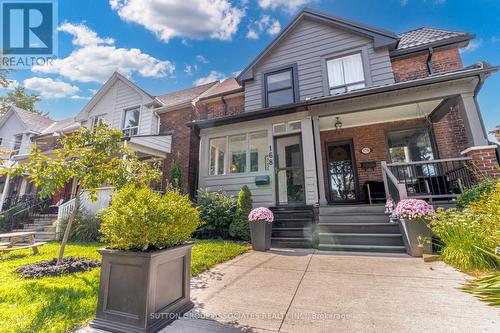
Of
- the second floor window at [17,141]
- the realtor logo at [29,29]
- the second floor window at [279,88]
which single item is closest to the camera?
the realtor logo at [29,29]

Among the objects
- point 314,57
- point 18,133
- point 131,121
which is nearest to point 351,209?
point 314,57

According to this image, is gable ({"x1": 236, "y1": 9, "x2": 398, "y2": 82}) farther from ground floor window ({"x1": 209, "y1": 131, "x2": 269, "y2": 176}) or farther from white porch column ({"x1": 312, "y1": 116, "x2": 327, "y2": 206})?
white porch column ({"x1": 312, "y1": 116, "x2": 327, "y2": 206})

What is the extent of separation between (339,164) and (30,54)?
13042mm

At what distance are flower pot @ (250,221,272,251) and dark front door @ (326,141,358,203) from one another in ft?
12.8

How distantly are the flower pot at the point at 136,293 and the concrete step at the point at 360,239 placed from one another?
408 centimetres

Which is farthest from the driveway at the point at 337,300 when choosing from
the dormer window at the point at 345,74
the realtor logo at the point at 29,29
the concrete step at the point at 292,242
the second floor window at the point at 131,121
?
the realtor logo at the point at 29,29

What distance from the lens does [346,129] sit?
27.4ft

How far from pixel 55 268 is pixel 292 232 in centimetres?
511

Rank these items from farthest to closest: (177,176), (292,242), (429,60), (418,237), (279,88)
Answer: (177,176), (279,88), (429,60), (292,242), (418,237)

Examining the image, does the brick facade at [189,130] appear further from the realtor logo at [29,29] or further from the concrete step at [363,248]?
the concrete step at [363,248]

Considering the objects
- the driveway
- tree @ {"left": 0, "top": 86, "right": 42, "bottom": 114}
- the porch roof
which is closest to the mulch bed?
the driveway

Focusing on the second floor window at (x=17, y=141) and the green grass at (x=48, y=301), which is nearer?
the green grass at (x=48, y=301)

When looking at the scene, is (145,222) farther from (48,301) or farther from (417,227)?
(417,227)

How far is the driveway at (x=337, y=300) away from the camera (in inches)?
77.1
